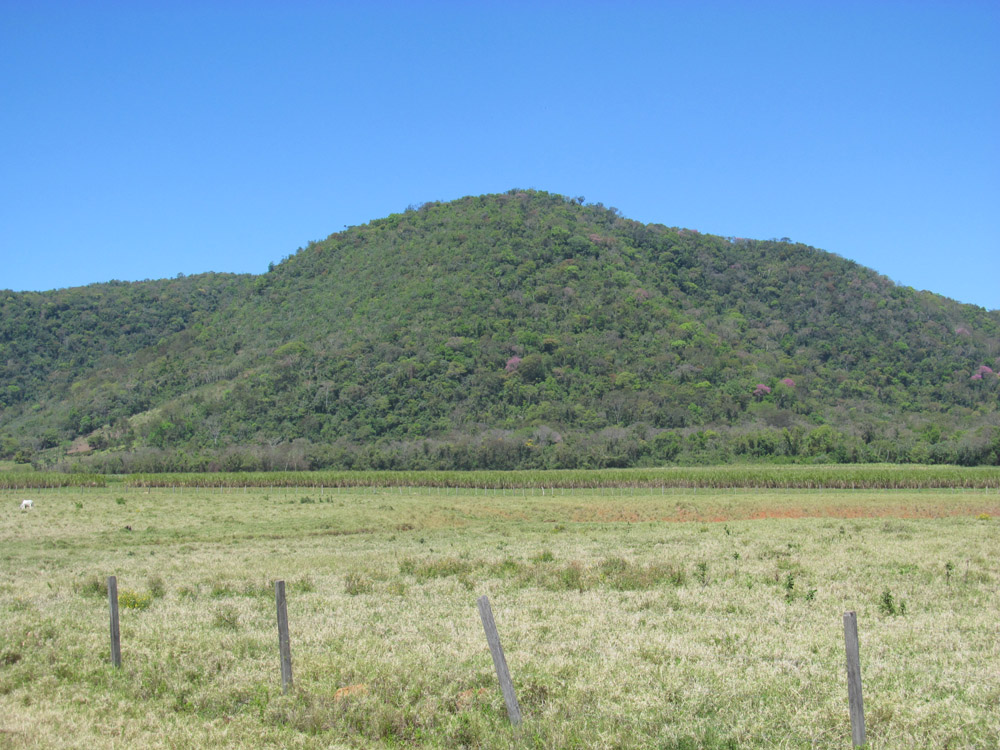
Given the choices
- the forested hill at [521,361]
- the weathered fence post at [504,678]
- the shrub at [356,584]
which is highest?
the forested hill at [521,361]

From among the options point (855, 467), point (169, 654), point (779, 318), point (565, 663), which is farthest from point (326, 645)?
point (779, 318)

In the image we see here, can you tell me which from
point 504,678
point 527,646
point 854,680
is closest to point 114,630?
point 527,646

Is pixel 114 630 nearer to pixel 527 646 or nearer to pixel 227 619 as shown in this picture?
pixel 227 619

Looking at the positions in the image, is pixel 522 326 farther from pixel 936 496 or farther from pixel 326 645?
pixel 326 645

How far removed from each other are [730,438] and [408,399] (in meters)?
39.7

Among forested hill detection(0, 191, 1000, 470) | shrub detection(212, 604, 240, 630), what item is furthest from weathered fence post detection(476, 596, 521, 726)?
forested hill detection(0, 191, 1000, 470)

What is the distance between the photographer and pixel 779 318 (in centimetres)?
13075

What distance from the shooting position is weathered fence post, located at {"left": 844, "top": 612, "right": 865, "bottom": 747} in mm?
6812

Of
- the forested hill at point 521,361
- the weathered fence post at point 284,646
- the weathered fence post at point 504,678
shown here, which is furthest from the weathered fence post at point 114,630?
the forested hill at point 521,361

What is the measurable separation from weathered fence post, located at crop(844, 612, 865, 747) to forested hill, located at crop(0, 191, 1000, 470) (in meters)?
77.5

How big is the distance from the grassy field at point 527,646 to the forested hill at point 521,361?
66.5m

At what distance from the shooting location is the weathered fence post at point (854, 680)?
6812mm

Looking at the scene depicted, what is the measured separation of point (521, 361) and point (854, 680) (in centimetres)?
10312

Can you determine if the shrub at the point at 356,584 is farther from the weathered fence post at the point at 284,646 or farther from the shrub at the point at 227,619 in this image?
the weathered fence post at the point at 284,646
